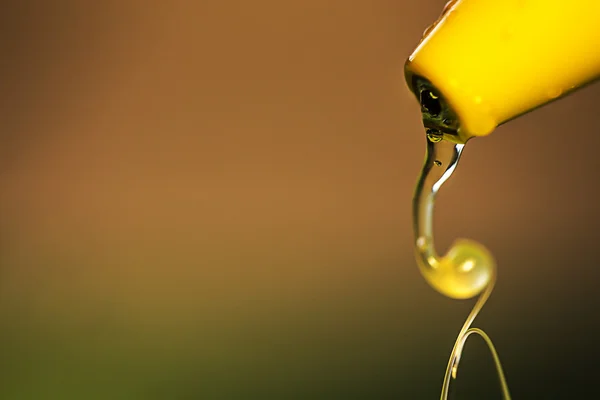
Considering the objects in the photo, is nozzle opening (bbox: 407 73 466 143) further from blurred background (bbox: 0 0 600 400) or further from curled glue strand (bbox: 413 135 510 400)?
blurred background (bbox: 0 0 600 400)

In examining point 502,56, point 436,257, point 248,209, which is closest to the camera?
point 502,56

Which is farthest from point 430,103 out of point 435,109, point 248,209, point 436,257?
point 248,209

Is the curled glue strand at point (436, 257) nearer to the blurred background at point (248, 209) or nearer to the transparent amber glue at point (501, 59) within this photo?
the transparent amber glue at point (501, 59)

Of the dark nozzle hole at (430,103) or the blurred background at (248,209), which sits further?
the blurred background at (248,209)

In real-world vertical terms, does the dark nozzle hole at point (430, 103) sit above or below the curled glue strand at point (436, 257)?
above

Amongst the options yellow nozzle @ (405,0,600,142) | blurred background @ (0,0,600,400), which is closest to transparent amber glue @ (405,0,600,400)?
yellow nozzle @ (405,0,600,142)

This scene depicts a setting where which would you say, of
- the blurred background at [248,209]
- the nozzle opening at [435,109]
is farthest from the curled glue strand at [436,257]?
the blurred background at [248,209]

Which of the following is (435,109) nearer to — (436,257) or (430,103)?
(430,103)
